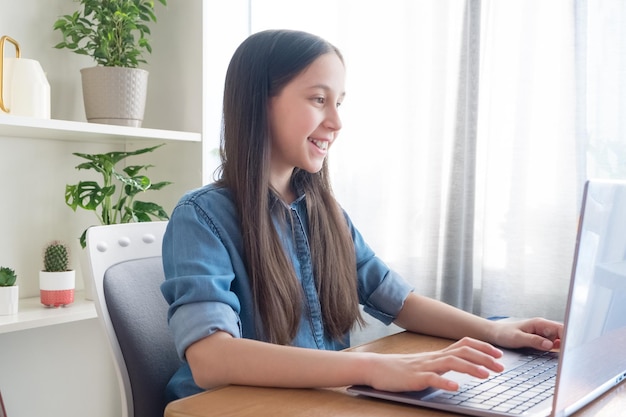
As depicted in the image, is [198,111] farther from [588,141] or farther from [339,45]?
[588,141]

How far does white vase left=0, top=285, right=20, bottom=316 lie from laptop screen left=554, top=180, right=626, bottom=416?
1388mm

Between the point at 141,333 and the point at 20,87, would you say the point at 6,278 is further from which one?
the point at 141,333

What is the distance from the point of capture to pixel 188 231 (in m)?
1.17

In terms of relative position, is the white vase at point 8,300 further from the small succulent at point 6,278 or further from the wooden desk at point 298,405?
the wooden desk at point 298,405

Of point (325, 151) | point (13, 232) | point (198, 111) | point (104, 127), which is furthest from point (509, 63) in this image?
point (13, 232)

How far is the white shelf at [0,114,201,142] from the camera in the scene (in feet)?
5.76

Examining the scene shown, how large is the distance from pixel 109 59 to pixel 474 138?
105 centimetres

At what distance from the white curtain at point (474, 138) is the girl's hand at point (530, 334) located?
2.01ft

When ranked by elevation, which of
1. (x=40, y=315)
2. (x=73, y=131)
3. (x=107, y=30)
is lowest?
(x=40, y=315)

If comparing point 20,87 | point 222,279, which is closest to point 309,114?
point 222,279

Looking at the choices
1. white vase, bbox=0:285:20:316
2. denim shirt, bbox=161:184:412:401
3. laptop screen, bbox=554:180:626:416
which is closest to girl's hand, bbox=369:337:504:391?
laptop screen, bbox=554:180:626:416

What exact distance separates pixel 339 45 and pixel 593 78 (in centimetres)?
76

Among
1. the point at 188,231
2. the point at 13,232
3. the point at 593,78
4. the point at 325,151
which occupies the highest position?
the point at 593,78

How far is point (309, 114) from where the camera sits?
4.33 ft
